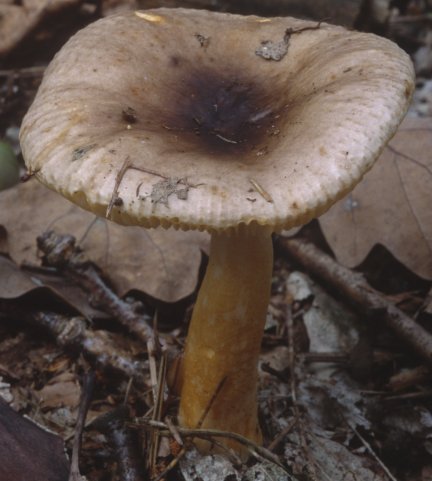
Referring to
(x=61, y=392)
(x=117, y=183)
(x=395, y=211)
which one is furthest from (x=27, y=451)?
(x=395, y=211)

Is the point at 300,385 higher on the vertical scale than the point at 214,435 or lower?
lower

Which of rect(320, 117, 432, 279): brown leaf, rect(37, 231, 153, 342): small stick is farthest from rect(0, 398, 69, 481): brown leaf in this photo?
rect(320, 117, 432, 279): brown leaf

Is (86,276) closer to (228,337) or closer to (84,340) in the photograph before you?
(84,340)

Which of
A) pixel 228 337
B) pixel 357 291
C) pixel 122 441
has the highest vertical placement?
pixel 228 337

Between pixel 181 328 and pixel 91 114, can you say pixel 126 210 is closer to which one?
pixel 91 114

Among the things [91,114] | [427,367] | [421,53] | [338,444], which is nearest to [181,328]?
[338,444]

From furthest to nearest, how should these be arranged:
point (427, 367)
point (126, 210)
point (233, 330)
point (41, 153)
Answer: point (427, 367) → point (233, 330) → point (41, 153) → point (126, 210)

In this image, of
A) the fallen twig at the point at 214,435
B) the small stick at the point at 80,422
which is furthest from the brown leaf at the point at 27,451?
the fallen twig at the point at 214,435
